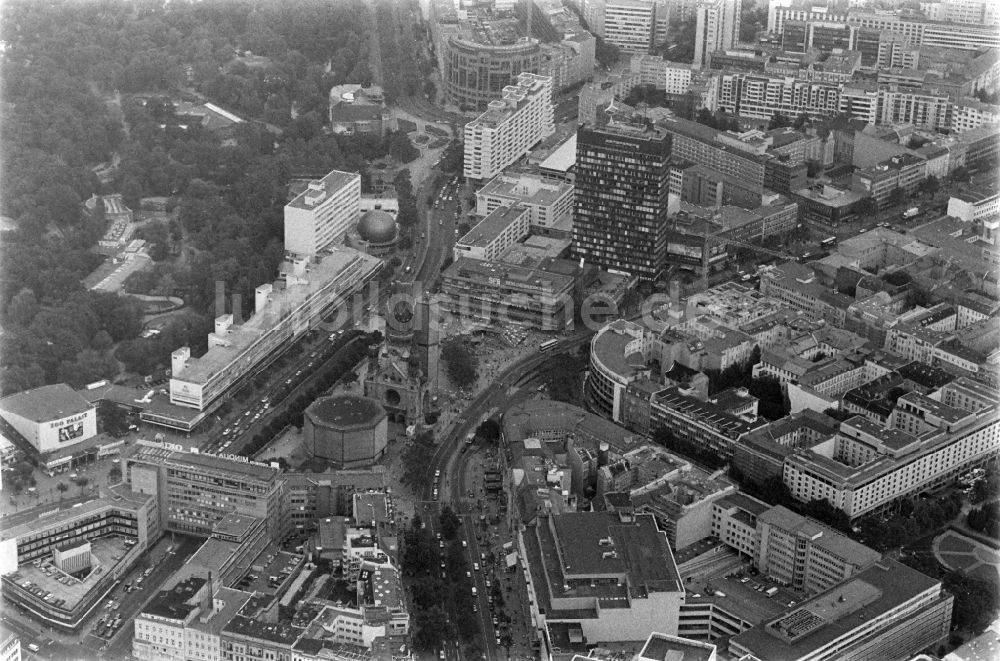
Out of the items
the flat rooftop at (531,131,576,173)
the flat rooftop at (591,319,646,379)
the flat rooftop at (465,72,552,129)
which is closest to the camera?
the flat rooftop at (591,319,646,379)

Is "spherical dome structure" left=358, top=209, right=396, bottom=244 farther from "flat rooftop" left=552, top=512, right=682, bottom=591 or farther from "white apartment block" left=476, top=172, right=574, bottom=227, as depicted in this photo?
"flat rooftop" left=552, top=512, right=682, bottom=591

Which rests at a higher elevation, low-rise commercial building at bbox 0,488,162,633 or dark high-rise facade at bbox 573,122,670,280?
dark high-rise facade at bbox 573,122,670,280

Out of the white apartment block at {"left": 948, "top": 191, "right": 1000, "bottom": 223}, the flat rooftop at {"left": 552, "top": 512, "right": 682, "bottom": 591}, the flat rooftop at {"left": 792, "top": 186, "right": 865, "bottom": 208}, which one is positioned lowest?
the flat rooftop at {"left": 792, "top": 186, "right": 865, "bottom": 208}

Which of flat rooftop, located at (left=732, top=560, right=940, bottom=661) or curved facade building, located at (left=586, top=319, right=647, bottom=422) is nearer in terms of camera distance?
flat rooftop, located at (left=732, top=560, right=940, bottom=661)

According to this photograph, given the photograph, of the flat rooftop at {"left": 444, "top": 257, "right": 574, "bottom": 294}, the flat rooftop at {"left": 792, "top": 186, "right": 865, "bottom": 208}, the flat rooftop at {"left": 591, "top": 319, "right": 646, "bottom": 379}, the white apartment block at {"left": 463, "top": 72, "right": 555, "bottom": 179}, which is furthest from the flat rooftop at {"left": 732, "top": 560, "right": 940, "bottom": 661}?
the white apartment block at {"left": 463, "top": 72, "right": 555, "bottom": 179}

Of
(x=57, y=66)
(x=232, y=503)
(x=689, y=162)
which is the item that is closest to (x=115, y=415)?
(x=232, y=503)

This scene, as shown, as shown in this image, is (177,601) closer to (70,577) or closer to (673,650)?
(70,577)

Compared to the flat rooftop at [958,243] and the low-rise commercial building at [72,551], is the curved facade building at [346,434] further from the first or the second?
the flat rooftop at [958,243]

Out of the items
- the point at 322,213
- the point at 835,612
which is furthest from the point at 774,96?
the point at 835,612
